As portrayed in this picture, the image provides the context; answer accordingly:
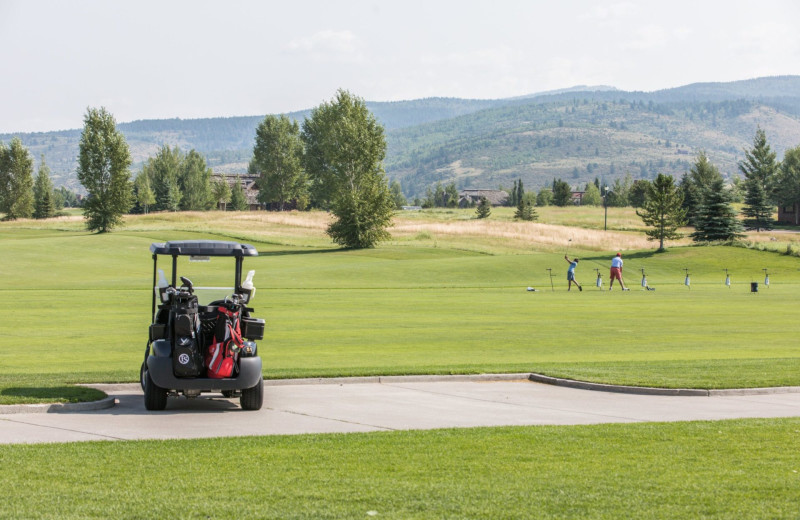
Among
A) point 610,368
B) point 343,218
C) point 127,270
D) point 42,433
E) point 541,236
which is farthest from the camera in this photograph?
point 541,236

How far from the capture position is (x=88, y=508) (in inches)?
301

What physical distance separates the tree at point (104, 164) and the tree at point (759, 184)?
80.5m

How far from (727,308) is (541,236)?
186 feet

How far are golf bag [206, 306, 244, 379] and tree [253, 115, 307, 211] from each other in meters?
126

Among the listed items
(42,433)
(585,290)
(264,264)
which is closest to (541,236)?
(264,264)

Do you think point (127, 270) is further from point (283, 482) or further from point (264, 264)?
point (283, 482)

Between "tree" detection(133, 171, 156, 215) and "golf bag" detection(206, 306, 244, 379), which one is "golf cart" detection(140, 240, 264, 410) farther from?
"tree" detection(133, 171, 156, 215)

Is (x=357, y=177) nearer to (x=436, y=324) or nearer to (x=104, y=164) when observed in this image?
(x=104, y=164)

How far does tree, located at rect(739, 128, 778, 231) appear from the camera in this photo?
124m

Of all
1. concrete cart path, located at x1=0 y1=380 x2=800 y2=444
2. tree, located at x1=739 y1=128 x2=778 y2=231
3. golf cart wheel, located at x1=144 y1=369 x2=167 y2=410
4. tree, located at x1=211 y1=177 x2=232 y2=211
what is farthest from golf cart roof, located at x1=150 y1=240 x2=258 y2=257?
tree, located at x1=211 y1=177 x2=232 y2=211

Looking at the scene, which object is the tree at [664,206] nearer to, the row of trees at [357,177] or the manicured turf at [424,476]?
the row of trees at [357,177]

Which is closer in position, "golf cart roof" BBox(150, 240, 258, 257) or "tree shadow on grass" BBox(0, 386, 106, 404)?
"tree shadow on grass" BBox(0, 386, 106, 404)

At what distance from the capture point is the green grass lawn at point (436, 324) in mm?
17344

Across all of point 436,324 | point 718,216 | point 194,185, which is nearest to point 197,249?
point 436,324
